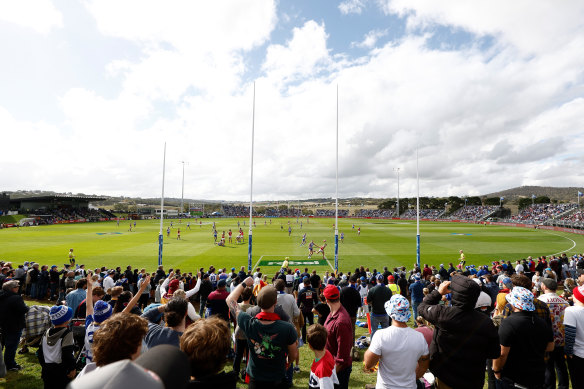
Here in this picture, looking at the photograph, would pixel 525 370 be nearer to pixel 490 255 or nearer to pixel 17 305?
pixel 17 305

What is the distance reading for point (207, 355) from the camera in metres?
2.45

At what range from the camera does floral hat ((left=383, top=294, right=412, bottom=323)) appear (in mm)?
3764

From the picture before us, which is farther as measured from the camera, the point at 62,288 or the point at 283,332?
the point at 62,288

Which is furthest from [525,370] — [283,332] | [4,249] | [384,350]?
[4,249]

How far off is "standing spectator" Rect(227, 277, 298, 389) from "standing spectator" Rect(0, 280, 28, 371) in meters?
6.85

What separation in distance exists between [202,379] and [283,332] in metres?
1.46

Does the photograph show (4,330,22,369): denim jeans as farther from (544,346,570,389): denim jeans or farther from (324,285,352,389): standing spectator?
(544,346,570,389): denim jeans

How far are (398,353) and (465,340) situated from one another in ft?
3.05

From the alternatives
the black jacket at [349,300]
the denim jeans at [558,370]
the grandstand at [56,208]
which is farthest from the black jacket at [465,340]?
the grandstand at [56,208]

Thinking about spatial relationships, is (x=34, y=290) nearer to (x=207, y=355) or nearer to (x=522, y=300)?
(x=207, y=355)

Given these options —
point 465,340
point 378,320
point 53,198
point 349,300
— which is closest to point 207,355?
point 465,340

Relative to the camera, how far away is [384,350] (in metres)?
3.71

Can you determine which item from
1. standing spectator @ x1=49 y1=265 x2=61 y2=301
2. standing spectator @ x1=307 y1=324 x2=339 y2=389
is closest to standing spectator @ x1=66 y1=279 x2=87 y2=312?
standing spectator @ x1=307 y1=324 x2=339 y2=389

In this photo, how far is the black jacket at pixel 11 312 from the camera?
6.91 metres
